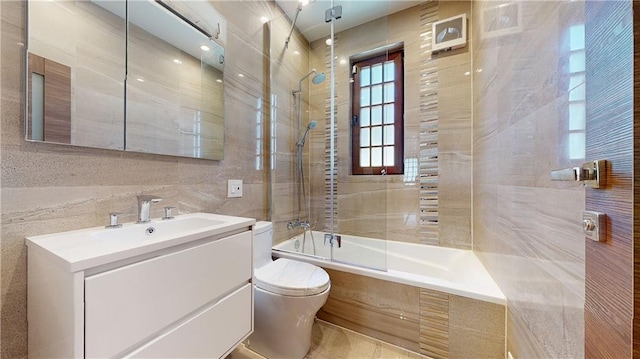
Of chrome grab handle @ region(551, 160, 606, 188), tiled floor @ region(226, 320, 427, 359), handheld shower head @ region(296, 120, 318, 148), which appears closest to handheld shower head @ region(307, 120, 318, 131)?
handheld shower head @ region(296, 120, 318, 148)

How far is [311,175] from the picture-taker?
2.27m

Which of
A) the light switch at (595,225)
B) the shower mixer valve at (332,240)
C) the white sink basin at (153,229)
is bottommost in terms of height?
the shower mixer valve at (332,240)

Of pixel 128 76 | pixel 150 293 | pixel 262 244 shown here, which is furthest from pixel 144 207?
pixel 262 244

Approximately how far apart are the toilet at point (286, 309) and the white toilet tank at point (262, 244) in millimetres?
102

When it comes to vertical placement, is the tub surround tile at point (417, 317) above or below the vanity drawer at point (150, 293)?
below

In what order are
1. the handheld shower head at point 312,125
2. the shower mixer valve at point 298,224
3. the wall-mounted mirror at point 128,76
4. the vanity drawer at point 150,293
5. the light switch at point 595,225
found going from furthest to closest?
1. the handheld shower head at point 312,125
2. the shower mixer valve at point 298,224
3. the wall-mounted mirror at point 128,76
4. the vanity drawer at point 150,293
5. the light switch at point 595,225

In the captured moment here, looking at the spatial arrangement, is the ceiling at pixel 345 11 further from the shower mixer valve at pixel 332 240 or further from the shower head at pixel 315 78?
the shower mixer valve at pixel 332 240

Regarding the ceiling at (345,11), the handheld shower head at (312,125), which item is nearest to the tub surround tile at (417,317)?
the handheld shower head at (312,125)

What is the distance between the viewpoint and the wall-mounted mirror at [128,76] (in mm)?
845

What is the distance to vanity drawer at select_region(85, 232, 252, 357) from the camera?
61 centimetres

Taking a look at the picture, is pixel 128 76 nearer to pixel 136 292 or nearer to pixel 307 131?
pixel 136 292

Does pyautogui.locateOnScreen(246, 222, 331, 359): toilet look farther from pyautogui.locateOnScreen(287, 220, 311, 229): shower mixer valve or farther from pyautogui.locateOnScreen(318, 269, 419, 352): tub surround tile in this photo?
pyautogui.locateOnScreen(287, 220, 311, 229): shower mixer valve

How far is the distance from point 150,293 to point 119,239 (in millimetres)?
386

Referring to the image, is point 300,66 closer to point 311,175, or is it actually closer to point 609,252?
point 311,175
